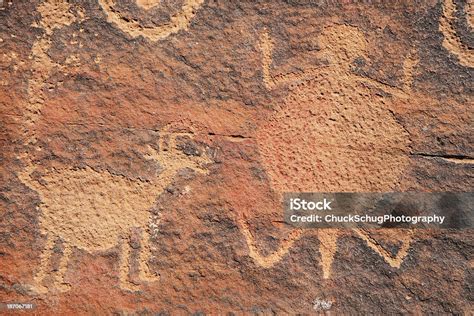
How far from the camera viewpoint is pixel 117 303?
137 centimetres

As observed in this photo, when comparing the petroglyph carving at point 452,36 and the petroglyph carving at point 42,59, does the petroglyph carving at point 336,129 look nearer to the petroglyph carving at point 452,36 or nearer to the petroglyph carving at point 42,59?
the petroglyph carving at point 452,36

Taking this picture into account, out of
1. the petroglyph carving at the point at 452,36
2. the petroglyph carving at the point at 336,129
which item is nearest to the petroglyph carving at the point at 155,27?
the petroglyph carving at the point at 336,129

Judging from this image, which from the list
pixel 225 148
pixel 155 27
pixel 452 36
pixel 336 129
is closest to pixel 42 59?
pixel 155 27

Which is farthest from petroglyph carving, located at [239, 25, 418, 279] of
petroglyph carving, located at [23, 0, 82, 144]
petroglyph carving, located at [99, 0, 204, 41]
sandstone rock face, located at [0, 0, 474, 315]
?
petroglyph carving, located at [23, 0, 82, 144]

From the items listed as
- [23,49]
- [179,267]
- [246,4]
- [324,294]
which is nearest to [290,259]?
[324,294]

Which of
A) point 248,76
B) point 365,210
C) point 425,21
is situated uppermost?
point 425,21

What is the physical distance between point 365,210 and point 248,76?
400 millimetres

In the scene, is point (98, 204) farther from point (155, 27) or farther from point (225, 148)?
point (155, 27)

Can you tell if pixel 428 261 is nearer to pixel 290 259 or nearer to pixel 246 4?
pixel 290 259

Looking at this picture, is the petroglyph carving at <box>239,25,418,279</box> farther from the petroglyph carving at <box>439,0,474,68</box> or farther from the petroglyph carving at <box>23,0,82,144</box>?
the petroglyph carving at <box>23,0,82,144</box>

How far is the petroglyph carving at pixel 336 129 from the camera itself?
136 cm

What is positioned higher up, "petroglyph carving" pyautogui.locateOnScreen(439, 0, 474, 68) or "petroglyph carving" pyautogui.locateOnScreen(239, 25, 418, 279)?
"petroglyph carving" pyautogui.locateOnScreen(439, 0, 474, 68)

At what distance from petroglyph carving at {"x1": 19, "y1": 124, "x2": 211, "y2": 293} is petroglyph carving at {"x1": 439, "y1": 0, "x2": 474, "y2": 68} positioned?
60cm

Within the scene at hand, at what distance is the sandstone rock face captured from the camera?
136cm
